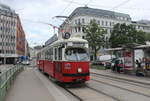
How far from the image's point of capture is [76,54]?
37.0ft

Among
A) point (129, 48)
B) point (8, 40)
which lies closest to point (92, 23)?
point (129, 48)

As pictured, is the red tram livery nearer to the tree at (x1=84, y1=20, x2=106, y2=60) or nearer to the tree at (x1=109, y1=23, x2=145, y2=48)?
the tree at (x1=84, y1=20, x2=106, y2=60)

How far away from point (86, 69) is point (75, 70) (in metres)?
0.76

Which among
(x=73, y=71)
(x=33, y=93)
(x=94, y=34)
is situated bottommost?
(x=33, y=93)

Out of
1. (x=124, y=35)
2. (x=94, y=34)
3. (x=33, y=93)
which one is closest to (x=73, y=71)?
(x=33, y=93)

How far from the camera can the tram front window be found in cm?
1108

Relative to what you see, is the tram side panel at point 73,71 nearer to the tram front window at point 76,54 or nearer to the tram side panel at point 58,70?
the tram side panel at point 58,70

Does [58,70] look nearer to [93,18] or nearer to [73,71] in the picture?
[73,71]

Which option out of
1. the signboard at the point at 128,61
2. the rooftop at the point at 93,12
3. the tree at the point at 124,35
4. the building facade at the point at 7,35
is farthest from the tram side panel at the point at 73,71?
the building facade at the point at 7,35

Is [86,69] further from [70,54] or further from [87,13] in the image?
[87,13]

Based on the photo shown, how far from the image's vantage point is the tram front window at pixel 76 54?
1108 centimetres

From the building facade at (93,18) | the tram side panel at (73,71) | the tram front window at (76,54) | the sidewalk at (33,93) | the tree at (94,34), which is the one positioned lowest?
the sidewalk at (33,93)

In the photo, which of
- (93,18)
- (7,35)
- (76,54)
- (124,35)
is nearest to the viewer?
(76,54)

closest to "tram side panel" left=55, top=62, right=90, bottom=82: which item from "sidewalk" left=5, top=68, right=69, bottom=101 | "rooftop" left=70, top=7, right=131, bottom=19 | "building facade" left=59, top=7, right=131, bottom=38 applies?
"sidewalk" left=5, top=68, right=69, bottom=101
